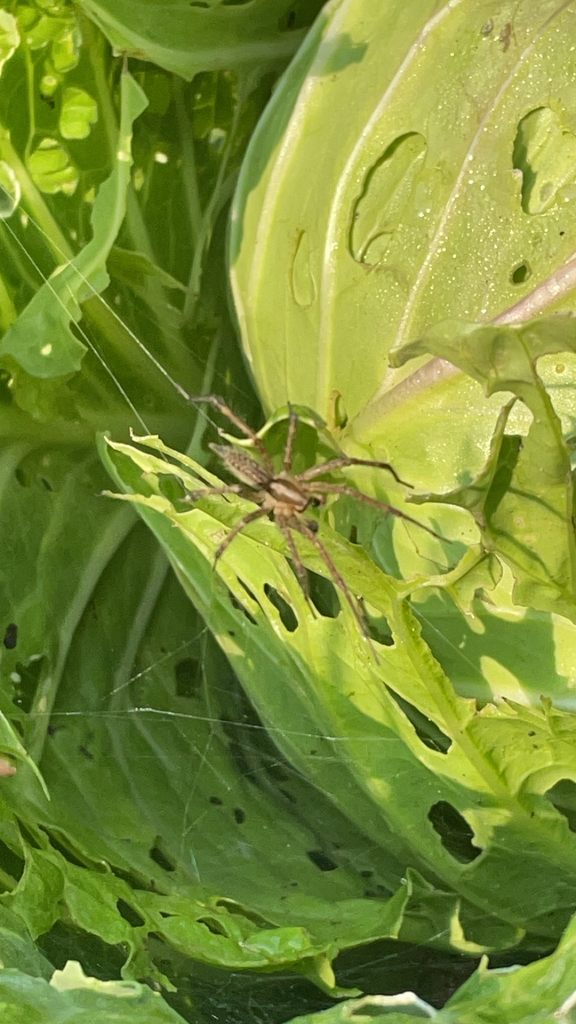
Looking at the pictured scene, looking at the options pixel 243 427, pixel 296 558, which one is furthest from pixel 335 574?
pixel 243 427

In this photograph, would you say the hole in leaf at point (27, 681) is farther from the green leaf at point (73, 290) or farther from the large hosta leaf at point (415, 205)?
the large hosta leaf at point (415, 205)

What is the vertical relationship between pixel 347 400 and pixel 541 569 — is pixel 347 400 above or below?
above

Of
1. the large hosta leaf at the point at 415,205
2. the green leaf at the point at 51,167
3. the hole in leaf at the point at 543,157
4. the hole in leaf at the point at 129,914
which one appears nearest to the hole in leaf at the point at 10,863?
the hole in leaf at the point at 129,914

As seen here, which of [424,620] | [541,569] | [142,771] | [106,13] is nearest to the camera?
[541,569]

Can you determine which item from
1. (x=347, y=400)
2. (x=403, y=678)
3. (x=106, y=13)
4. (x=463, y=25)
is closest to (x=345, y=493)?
(x=347, y=400)

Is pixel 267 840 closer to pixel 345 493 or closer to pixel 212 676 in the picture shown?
pixel 212 676

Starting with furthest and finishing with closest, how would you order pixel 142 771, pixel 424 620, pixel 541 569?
pixel 142 771 < pixel 424 620 < pixel 541 569
